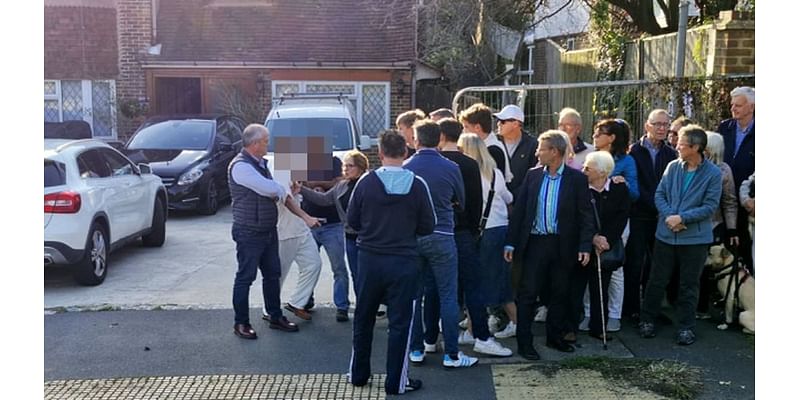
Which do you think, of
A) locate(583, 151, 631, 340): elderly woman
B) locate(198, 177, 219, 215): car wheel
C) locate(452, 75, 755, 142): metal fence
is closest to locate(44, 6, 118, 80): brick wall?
locate(198, 177, 219, 215): car wheel

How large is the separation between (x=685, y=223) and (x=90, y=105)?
16389 mm

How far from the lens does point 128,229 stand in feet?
29.3

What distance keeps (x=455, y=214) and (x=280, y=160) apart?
1742 millimetres

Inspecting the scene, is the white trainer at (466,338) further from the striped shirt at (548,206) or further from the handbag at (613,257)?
the handbag at (613,257)

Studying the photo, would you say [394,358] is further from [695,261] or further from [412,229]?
[695,261]

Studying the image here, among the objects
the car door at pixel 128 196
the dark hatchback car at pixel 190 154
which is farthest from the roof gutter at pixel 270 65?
the car door at pixel 128 196

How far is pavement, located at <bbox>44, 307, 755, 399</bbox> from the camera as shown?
16.5 ft

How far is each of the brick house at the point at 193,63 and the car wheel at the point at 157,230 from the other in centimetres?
850

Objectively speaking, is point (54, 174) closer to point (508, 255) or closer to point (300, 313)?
point (300, 313)

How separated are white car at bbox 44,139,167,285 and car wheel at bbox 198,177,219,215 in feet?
9.69

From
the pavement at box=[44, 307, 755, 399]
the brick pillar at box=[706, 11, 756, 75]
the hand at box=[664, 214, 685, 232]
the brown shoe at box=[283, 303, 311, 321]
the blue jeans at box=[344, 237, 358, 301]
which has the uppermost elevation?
the brick pillar at box=[706, 11, 756, 75]

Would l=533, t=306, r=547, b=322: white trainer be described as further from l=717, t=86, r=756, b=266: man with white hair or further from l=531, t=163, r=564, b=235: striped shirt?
l=717, t=86, r=756, b=266: man with white hair

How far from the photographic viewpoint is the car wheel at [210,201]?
495 inches

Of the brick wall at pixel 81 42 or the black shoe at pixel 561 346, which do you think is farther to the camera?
the brick wall at pixel 81 42
